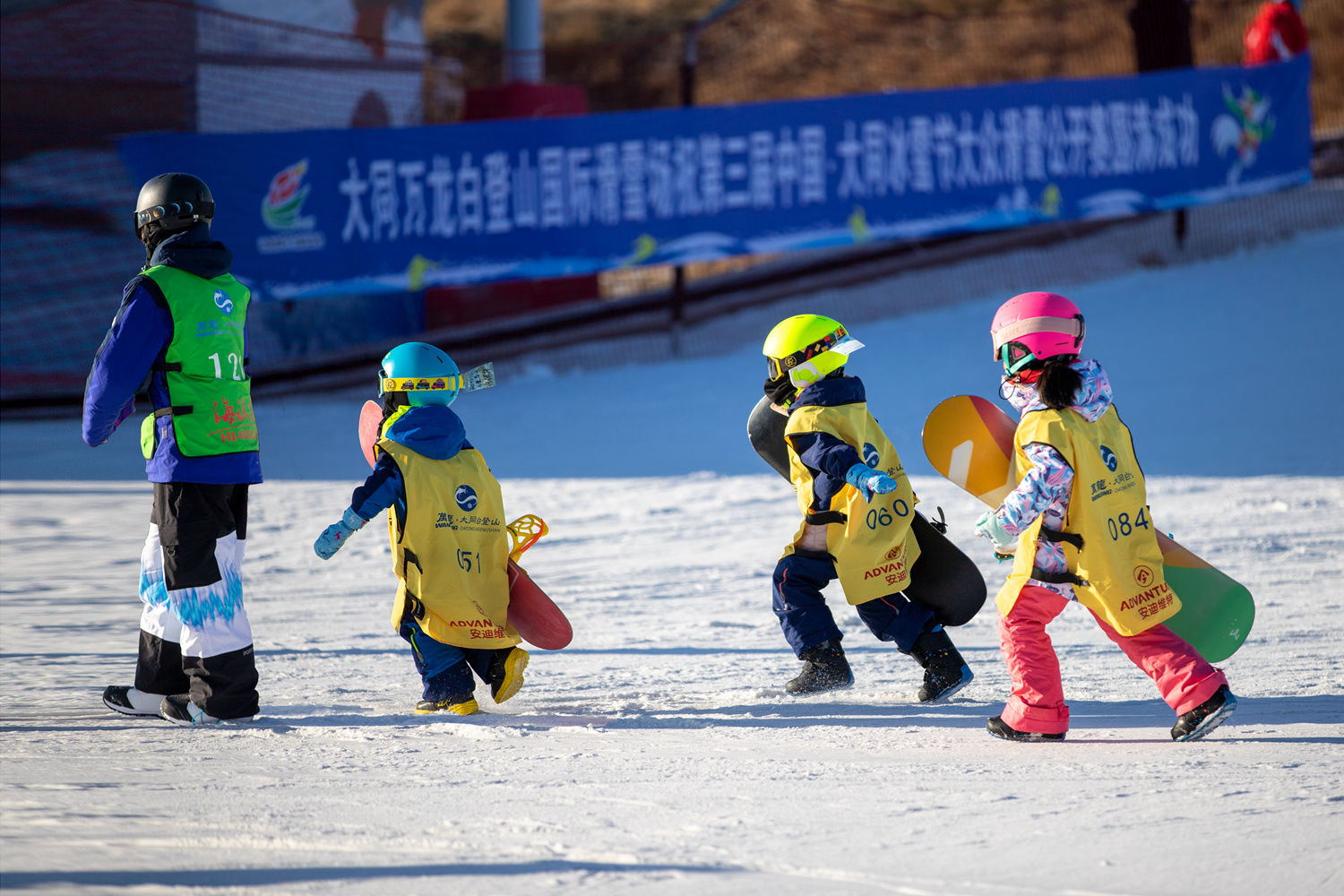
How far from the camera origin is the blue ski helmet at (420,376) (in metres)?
4.56

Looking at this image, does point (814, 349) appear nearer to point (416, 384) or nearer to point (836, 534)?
point (836, 534)

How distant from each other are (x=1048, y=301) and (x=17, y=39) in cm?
856

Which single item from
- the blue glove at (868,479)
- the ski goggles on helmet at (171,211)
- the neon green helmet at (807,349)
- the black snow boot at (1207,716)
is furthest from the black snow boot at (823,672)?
the ski goggles on helmet at (171,211)

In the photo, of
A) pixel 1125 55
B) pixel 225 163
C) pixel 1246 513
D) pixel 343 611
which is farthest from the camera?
pixel 1125 55

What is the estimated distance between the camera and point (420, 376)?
14.9 ft

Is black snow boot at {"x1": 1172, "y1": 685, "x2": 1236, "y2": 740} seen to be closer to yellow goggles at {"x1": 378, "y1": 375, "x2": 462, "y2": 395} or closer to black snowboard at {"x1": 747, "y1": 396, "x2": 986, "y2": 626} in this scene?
black snowboard at {"x1": 747, "y1": 396, "x2": 986, "y2": 626}

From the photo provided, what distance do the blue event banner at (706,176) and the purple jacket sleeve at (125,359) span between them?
5583 mm

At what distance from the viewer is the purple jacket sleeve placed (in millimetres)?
4176

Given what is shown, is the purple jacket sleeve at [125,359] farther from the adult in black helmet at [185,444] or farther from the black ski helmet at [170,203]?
the black ski helmet at [170,203]

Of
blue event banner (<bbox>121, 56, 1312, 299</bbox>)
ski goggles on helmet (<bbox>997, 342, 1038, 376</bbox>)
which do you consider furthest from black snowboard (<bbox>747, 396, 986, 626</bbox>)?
blue event banner (<bbox>121, 56, 1312, 299</bbox>)

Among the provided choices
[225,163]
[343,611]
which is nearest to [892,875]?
[343,611]

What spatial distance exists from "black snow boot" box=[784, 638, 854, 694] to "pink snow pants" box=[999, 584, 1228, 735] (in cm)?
66

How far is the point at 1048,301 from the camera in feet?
13.4

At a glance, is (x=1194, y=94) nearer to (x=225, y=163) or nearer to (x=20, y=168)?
(x=225, y=163)
